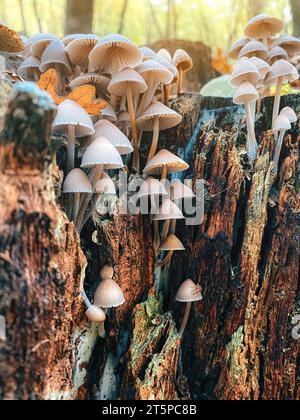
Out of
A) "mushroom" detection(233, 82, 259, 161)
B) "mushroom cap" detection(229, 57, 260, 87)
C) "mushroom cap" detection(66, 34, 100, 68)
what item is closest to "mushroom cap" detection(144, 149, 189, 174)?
"mushroom" detection(233, 82, 259, 161)

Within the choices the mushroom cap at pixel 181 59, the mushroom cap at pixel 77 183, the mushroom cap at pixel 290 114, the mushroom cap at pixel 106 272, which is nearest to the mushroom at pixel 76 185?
the mushroom cap at pixel 77 183

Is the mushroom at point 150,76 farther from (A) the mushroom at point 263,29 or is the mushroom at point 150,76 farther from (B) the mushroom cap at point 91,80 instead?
(A) the mushroom at point 263,29

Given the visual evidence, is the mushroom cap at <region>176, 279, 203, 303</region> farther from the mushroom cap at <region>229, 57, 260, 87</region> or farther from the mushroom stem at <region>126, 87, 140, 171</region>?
the mushroom cap at <region>229, 57, 260, 87</region>

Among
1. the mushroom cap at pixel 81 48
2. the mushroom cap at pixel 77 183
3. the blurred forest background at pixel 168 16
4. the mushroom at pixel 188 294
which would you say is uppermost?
the blurred forest background at pixel 168 16

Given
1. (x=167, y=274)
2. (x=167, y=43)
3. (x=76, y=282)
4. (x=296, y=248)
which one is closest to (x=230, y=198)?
(x=296, y=248)

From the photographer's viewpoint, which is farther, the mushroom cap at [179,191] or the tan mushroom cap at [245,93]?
the tan mushroom cap at [245,93]
